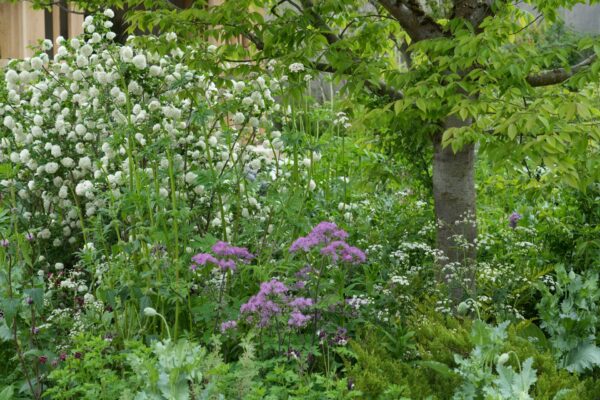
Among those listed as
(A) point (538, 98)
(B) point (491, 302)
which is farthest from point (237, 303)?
(A) point (538, 98)

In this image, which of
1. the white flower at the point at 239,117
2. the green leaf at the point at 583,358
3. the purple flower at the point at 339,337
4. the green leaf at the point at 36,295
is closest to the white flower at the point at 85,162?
the white flower at the point at 239,117

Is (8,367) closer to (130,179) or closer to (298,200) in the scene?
(130,179)

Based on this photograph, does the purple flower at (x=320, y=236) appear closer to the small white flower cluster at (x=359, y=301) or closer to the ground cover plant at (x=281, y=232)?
the ground cover plant at (x=281, y=232)

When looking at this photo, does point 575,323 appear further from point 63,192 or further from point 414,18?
point 63,192

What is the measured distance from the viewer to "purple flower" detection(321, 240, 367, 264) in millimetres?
3305

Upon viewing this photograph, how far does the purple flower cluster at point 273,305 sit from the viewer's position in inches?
125

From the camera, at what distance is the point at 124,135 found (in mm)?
3840

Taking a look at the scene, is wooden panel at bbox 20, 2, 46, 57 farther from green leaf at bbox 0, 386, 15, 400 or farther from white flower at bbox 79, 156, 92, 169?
green leaf at bbox 0, 386, 15, 400

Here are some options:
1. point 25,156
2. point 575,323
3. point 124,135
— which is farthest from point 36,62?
point 575,323

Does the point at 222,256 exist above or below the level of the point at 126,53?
below

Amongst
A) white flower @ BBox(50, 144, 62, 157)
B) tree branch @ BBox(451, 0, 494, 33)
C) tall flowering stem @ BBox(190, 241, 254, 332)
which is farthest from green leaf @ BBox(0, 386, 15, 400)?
tree branch @ BBox(451, 0, 494, 33)

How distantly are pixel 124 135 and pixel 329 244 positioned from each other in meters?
1.13

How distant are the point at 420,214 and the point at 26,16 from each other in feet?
18.3

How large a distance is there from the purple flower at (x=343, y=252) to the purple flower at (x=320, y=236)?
5 centimetres
